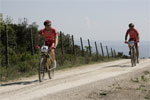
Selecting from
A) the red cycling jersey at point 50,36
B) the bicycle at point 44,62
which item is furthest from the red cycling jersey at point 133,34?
the bicycle at point 44,62

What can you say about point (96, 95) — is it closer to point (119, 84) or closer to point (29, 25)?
point (119, 84)

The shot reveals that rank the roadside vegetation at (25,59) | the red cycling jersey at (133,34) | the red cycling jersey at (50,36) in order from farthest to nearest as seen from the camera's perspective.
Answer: the red cycling jersey at (133,34), the roadside vegetation at (25,59), the red cycling jersey at (50,36)

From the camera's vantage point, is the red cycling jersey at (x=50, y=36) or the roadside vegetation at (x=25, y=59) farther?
the roadside vegetation at (x=25, y=59)

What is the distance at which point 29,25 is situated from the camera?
32.9 meters

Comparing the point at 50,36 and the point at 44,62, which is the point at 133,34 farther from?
the point at 44,62

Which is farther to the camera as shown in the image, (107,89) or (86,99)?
(107,89)

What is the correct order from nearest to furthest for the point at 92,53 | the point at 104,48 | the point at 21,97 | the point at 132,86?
the point at 21,97, the point at 132,86, the point at 92,53, the point at 104,48

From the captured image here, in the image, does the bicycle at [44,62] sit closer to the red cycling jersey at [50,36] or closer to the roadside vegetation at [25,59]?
the red cycling jersey at [50,36]

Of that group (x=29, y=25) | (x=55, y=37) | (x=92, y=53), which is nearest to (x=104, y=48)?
(x=92, y=53)

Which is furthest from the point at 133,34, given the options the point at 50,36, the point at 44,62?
the point at 44,62

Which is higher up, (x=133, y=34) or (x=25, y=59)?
(x=133, y=34)

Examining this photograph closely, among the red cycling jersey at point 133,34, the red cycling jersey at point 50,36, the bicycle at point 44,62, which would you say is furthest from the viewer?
the red cycling jersey at point 133,34

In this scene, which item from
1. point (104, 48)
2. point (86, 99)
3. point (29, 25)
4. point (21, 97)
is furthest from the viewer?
point (29, 25)

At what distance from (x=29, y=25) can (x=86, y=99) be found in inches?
1136
